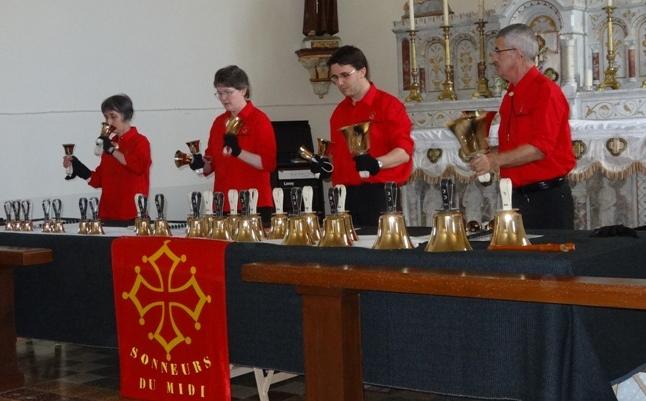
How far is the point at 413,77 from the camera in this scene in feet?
27.4

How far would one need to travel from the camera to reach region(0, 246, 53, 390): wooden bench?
418 centimetres

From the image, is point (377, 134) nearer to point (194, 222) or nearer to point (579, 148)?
point (194, 222)

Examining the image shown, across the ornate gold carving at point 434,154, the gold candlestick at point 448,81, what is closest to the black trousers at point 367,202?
the ornate gold carving at point 434,154

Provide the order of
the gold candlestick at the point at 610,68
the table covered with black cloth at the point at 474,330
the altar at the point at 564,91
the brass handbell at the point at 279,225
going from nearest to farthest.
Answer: the table covered with black cloth at the point at 474,330 → the brass handbell at the point at 279,225 → the altar at the point at 564,91 → the gold candlestick at the point at 610,68

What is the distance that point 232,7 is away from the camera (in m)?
9.90

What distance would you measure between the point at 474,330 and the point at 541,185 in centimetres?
143

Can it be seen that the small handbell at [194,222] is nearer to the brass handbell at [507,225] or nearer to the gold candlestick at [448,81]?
the brass handbell at [507,225]

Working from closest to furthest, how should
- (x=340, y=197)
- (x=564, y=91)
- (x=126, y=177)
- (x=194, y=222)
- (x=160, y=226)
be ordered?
(x=340, y=197), (x=194, y=222), (x=160, y=226), (x=126, y=177), (x=564, y=91)

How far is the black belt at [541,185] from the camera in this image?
4359mm

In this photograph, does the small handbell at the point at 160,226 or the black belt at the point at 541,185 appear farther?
the black belt at the point at 541,185

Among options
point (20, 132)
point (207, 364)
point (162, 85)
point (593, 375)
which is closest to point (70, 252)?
point (207, 364)

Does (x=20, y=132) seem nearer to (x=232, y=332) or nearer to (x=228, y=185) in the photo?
(x=228, y=185)

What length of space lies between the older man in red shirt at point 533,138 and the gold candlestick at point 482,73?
3.78 metres

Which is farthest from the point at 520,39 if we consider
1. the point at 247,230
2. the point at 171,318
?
the point at 171,318
